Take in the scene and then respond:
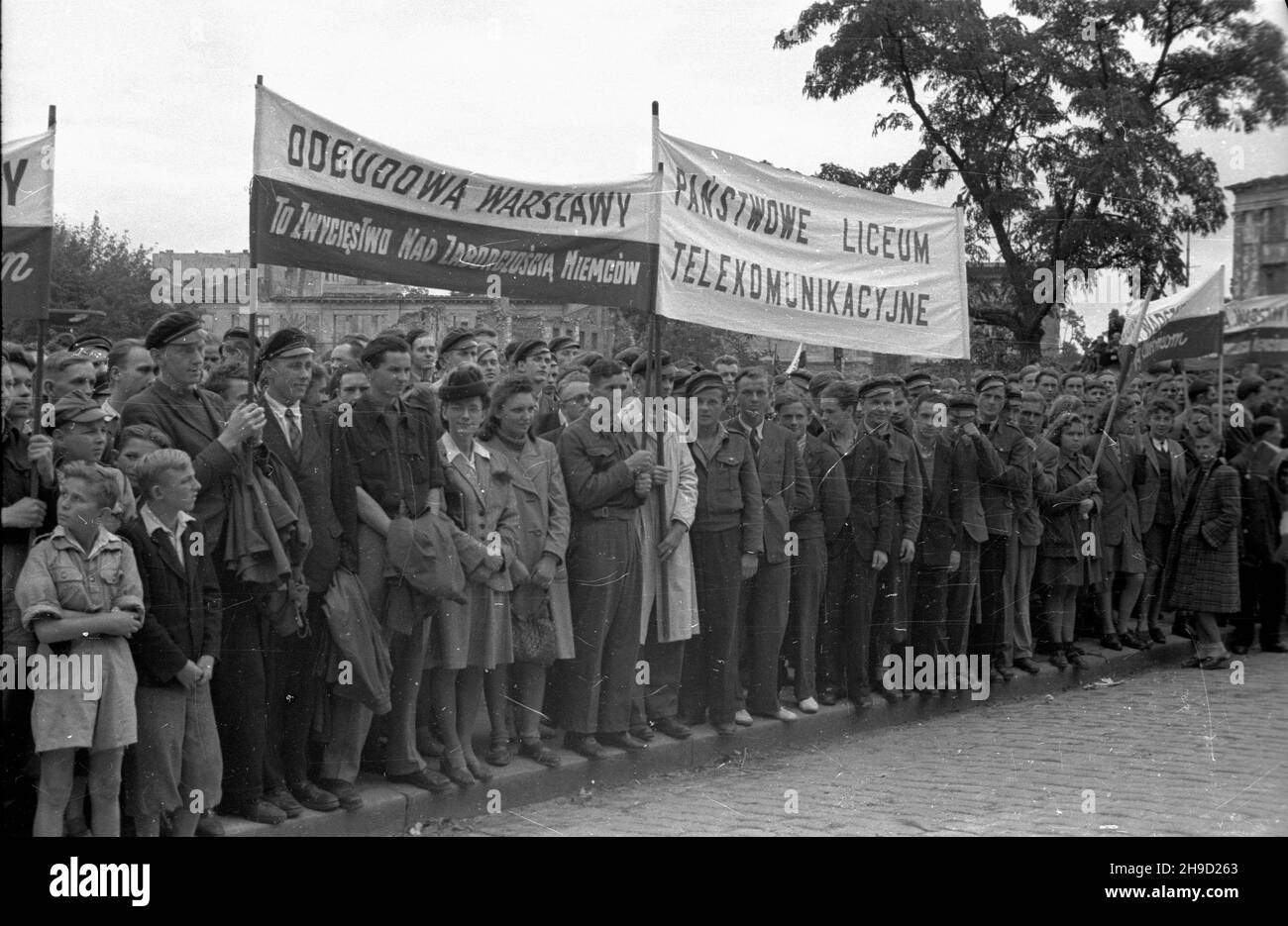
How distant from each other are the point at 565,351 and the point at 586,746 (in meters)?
2.59

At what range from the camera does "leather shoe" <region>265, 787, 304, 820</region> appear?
226 inches

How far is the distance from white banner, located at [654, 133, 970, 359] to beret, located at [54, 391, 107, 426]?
3.05 m

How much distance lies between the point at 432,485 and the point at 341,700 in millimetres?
1068

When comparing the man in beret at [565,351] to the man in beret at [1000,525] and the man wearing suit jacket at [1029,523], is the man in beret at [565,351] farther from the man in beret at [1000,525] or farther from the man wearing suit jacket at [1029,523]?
the man wearing suit jacket at [1029,523]

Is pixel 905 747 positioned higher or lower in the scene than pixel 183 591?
lower

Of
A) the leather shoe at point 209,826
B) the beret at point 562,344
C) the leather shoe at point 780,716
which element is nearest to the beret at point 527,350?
the beret at point 562,344

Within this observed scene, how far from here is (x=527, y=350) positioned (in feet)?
25.6

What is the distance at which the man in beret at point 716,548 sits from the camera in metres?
7.81

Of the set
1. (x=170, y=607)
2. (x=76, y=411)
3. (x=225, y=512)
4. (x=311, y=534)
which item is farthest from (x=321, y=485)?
(x=76, y=411)

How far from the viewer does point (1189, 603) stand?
Result: 10.6 metres
